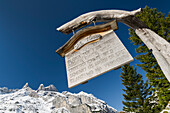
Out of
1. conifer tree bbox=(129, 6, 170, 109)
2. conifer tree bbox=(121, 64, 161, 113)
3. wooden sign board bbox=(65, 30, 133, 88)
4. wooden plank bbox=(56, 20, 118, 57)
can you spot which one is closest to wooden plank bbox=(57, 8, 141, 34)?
wooden plank bbox=(56, 20, 118, 57)

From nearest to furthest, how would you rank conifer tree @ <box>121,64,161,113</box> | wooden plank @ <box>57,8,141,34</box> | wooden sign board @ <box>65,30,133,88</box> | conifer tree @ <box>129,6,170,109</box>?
1. wooden sign board @ <box>65,30,133,88</box>
2. wooden plank @ <box>57,8,141,34</box>
3. conifer tree @ <box>129,6,170,109</box>
4. conifer tree @ <box>121,64,161,113</box>

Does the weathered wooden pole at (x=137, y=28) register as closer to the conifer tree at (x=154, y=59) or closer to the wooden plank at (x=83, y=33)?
the wooden plank at (x=83, y=33)

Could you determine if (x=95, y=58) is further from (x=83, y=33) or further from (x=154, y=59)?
(x=154, y=59)

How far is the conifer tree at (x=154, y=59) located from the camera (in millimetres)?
9212

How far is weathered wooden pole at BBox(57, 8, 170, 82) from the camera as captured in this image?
2.40m

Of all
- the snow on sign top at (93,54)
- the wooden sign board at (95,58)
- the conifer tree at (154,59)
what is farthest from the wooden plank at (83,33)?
the conifer tree at (154,59)

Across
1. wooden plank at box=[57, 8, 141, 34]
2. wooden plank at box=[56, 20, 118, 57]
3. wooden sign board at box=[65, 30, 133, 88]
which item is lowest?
wooden sign board at box=[65, 30, 133, 88]

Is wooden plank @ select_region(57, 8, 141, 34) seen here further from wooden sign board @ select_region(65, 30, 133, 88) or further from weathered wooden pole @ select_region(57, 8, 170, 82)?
wooden sign board @ select_region(65, 30, 133, 88)

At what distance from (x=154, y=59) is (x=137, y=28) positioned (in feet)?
33.0

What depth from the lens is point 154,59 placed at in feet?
36.3

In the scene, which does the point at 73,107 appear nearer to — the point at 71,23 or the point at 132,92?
the point at 132,92

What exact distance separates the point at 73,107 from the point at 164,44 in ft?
280

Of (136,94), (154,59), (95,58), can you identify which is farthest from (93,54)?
(136,94)

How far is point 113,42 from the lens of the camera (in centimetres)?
287
